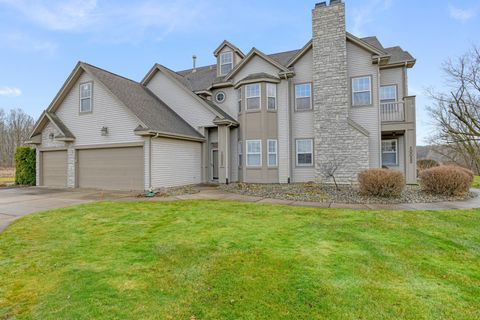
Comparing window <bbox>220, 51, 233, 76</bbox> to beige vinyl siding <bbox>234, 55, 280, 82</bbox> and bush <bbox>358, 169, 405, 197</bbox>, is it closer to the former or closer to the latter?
beige vinyl siding <bbox>234, 55, 280, 82</bbox>

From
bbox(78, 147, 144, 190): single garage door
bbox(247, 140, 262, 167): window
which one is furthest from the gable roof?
bbox(78, 147, 144, 190): single garage door

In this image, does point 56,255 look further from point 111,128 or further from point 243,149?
point 243,149

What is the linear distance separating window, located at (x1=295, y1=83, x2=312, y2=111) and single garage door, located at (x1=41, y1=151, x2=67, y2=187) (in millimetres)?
14196

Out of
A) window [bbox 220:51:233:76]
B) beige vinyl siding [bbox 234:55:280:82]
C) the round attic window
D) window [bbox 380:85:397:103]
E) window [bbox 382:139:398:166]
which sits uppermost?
window [bbox 220:51:233:76]

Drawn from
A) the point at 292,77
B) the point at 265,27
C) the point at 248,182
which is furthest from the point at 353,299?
the point at 265,27

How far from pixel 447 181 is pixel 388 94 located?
6.54 metres

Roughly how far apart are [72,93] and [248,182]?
1153 cm

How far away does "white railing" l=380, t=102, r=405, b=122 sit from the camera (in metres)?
14.0

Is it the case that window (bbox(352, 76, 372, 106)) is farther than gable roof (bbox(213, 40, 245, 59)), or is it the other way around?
gable roof (bbox(213, 40, 245, 59))

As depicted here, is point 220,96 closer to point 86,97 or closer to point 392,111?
point 86,97

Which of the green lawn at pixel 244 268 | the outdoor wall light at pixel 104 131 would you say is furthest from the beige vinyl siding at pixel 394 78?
the outdoor wall light at pixel 104 131

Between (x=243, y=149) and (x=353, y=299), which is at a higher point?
(x=243, y=149)

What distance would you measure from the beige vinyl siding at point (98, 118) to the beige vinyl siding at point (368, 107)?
11.5 metres

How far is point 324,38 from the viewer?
1430 centimetres
